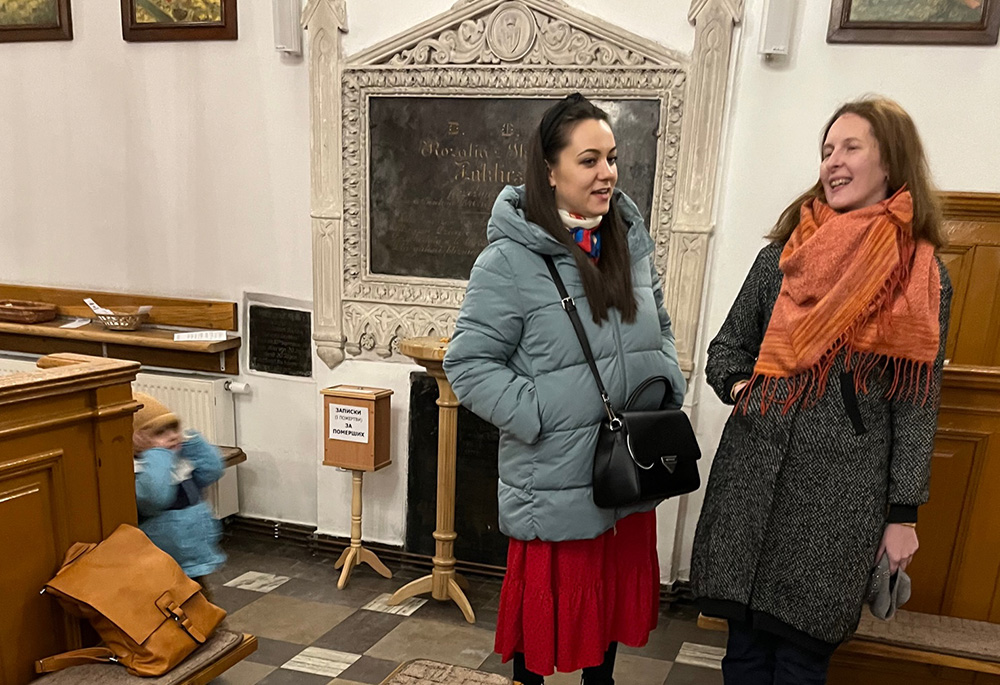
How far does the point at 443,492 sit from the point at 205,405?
1358 millimetres

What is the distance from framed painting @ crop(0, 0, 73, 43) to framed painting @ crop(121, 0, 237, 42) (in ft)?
1.13

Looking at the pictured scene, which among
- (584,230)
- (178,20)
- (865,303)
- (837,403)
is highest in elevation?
(178,20)

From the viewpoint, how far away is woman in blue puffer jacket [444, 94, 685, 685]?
1.75 meters

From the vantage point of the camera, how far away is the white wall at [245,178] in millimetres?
2779

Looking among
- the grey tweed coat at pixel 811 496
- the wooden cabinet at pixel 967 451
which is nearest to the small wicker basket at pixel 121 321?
the grey tweed coat at pixel 811 496

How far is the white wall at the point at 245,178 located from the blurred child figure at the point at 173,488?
1.17 metres

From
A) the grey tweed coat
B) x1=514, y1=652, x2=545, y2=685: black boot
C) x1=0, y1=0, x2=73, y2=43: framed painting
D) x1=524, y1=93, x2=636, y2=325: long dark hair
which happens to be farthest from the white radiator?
the grey tweed coat

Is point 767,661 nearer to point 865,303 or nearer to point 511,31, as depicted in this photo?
point 865,303

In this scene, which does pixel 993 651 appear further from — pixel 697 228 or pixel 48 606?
pixel 48 606

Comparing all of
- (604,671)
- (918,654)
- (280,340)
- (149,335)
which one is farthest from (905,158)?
(149,335)

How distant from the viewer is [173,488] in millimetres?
2199

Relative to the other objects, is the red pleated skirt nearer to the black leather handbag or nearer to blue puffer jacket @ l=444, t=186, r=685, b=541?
blue puffer jacket @ l=444, t=186, r=685, b=541

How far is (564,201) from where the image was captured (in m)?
1.80

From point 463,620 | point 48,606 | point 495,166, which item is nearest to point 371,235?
point 495,166
